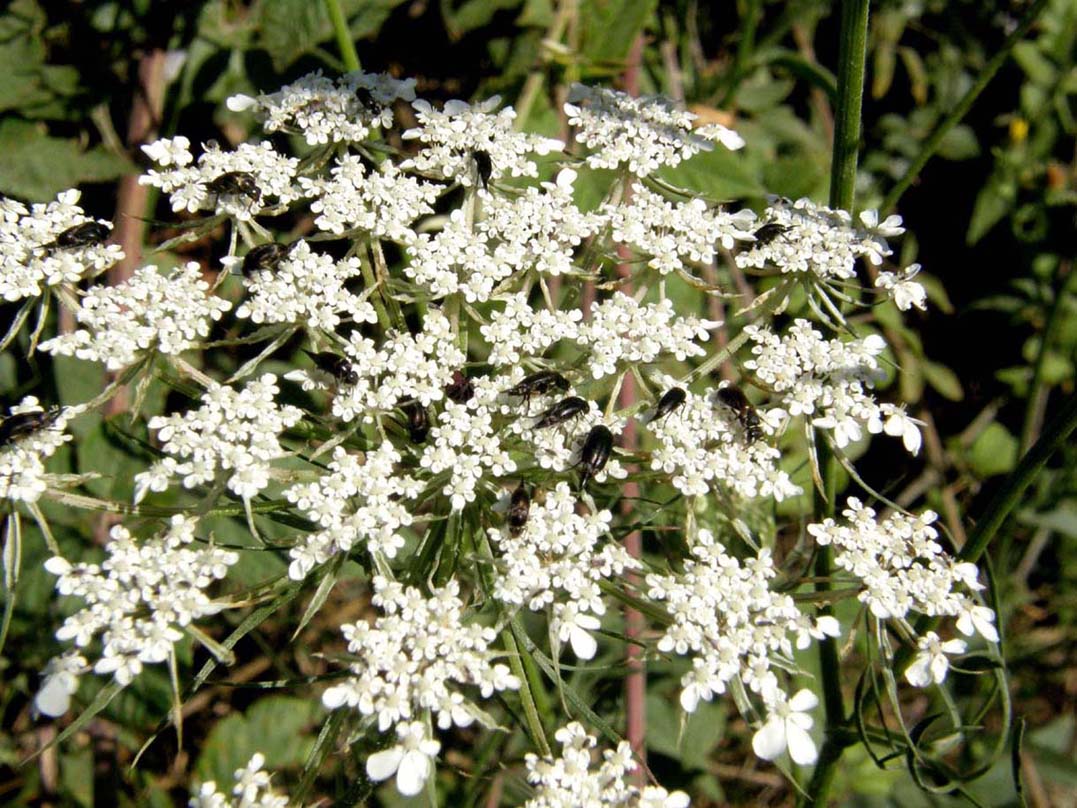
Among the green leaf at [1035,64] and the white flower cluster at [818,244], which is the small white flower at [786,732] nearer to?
the white flower cluster at [818,244]

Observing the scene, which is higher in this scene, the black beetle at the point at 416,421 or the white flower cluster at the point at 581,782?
the black beetle at the point at 416,421

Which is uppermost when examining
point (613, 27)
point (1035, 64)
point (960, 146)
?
point (1035, 64)

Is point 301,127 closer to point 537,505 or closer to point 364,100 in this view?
point 364,100

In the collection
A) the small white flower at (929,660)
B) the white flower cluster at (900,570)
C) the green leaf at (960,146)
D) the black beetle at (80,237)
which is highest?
the green leaf at (960,146)

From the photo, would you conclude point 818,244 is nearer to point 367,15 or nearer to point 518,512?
point 518,512

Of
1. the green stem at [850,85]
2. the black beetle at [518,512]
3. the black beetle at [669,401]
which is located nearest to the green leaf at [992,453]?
the green stem at [850,85]

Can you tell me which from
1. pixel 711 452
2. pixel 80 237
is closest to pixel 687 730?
pixel 711 452

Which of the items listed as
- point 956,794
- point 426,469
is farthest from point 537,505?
point 956,794

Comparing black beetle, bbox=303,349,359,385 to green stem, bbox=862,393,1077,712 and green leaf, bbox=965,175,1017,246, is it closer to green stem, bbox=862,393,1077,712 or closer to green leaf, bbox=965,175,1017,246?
green stem, bbox=862,393,1077,712
